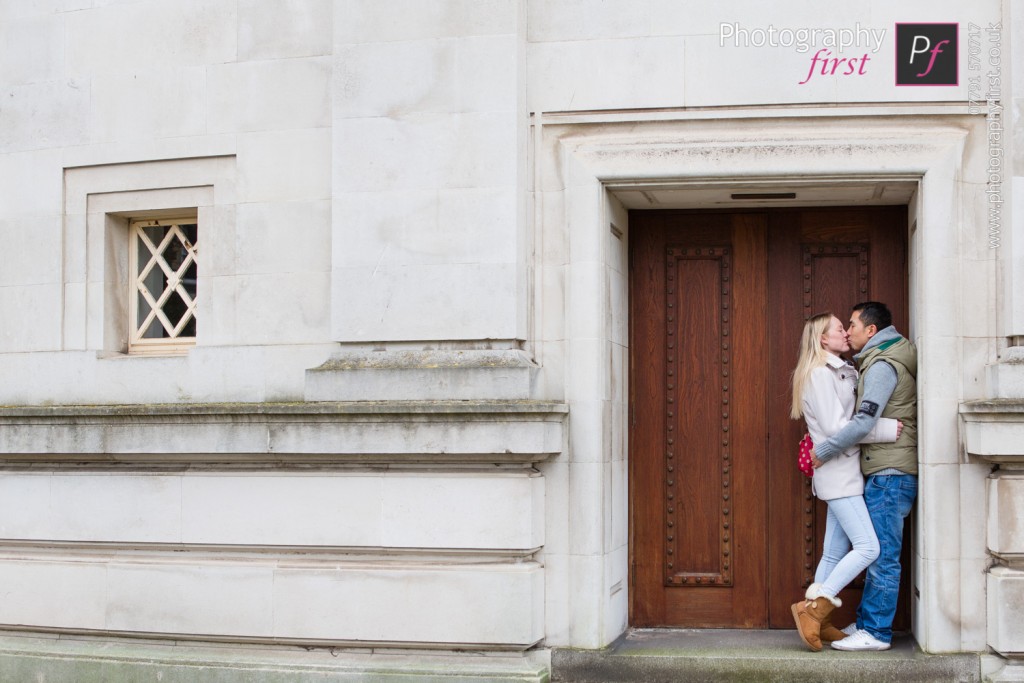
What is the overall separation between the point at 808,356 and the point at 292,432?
337cm

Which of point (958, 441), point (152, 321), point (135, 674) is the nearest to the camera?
point (958, 441)

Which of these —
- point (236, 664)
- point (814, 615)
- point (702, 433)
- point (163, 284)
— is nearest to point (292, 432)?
point (236, 664)

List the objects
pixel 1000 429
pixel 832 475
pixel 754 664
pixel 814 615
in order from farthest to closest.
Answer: pixel 832 475, pixel 814 615, pixel 754 664, pixel 1000 429

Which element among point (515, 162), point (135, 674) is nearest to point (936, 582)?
point (515, 162)

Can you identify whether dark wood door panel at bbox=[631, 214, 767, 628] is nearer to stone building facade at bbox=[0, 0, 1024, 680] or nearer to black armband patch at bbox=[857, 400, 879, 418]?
stone building facade at bbox=[0, 0, 1024, 680]

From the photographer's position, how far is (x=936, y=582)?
7562mm

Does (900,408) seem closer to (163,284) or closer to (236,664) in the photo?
(236,664)

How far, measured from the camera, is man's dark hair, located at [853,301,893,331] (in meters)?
7.96

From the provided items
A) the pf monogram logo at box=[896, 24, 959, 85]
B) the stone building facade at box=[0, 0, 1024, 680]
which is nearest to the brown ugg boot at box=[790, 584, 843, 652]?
the stone building facade at box=[0, 0, 1024, 680]

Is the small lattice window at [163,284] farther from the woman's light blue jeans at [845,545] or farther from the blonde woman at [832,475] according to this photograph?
the woman's light blue jeans at [845,545]

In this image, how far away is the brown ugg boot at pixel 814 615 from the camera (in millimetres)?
7715

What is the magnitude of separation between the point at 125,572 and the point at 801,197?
5.21m

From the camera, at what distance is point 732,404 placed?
859 cm

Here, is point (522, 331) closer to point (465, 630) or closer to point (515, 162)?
point (515, 162)
